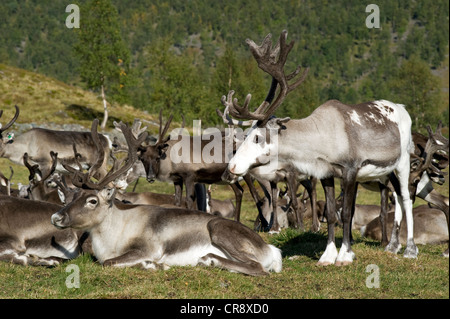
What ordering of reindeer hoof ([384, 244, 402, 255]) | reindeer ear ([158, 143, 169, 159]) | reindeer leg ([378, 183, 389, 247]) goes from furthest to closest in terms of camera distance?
reindeer ear ([158, 143, 169, 159]) < reindeer leg ([378, 183, 389, 247]) < reindeer hoof ([384, 244, 402, 255])

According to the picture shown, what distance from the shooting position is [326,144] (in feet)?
30.8

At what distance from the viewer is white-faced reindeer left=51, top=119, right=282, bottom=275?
8.45 m

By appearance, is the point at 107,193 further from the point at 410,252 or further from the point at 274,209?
the point at 274,209

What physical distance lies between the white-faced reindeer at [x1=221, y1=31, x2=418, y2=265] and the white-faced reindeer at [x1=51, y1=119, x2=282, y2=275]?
106cm

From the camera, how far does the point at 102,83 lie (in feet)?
169

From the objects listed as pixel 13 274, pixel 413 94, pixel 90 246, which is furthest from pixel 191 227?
pixel 413 94

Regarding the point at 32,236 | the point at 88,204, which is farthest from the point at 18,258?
the point at 88,204

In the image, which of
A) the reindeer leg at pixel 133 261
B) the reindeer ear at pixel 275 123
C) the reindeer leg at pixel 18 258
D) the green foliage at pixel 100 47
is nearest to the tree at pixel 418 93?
the green foliage at pixel 100 47

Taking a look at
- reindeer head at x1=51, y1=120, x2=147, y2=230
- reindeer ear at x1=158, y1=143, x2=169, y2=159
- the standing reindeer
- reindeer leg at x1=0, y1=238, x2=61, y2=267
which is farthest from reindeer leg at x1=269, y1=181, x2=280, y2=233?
reindeer leg at x1=0, y1=238, x2=61, y2=267

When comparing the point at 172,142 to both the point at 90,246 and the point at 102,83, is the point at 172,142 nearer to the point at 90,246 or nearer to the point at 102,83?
the point at 90,246

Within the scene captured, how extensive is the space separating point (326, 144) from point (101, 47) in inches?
1719

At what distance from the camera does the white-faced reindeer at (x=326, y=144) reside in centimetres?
929

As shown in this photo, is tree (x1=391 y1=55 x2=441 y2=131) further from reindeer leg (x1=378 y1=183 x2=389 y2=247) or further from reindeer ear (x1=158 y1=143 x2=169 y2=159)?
reindeer leg (x1=378 y1=183 x2=389 y2=247)
